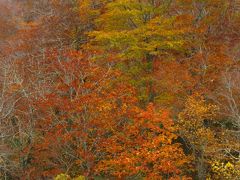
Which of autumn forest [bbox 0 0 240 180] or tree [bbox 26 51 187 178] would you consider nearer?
tree [bbox 26 51 187 178]

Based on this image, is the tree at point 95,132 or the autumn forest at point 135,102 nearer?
the tree at point 95,132

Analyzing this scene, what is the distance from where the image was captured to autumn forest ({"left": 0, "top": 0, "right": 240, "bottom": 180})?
16.2m

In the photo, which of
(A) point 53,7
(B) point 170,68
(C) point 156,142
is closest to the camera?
(C) point 156,142

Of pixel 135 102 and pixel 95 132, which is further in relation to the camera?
pixel 135 102

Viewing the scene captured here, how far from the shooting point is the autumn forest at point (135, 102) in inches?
637

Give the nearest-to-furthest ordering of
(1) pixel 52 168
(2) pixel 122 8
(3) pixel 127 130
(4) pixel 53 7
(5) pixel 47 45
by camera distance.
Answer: (3) pixel 127 130 < (1) pixel 52 168 < (2) pixel 122 8 < (5) pixel 47 45 < (4) pixel 53 7

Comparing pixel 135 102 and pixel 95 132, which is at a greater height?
pixel 135 102

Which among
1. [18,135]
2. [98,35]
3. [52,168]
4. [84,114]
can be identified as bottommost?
[52,168]

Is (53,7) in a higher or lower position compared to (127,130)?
higher

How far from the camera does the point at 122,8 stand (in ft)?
77.8

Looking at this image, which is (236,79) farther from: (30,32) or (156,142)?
(30,32)

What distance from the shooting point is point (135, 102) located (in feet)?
61.7

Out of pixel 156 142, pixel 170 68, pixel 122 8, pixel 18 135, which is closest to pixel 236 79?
pixel 170 68

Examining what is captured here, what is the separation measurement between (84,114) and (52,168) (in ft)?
10.7
